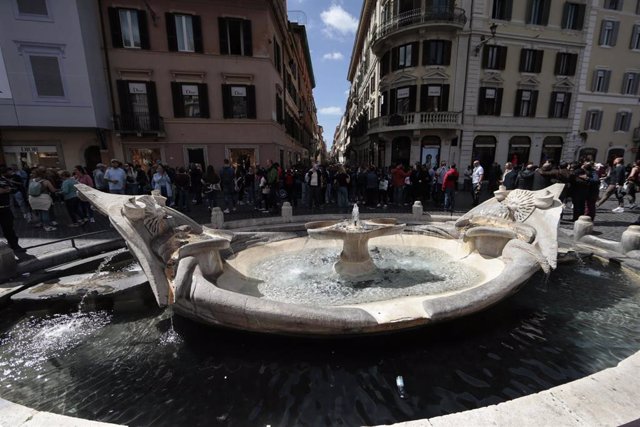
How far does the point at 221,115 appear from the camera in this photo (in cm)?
1653

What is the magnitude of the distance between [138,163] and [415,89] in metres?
18.5

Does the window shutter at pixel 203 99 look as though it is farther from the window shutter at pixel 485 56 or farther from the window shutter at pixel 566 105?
the window shutter at pixel 566 105

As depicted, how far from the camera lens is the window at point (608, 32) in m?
21.9

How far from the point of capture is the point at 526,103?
2136 centimetres

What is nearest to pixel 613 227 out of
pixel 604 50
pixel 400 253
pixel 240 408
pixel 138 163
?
pixel 400 253

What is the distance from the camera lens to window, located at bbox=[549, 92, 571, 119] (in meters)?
21.7

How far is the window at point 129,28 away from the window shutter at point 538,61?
25.0 metres

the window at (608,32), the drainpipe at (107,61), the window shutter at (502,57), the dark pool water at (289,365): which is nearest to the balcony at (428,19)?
the window shutter at (502,57)

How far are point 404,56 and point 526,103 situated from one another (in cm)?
957

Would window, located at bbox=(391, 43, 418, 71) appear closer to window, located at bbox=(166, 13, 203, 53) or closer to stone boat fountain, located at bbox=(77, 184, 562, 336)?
window, located at bbox=(166, 13, 203, 53)

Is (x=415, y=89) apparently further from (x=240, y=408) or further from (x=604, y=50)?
(x=240, y=408)

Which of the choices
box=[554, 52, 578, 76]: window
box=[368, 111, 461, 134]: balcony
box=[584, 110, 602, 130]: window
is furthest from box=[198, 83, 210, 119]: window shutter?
box=[584, 110, 602, 130]: window

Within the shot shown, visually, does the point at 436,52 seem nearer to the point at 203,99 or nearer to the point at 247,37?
the point at 247,37

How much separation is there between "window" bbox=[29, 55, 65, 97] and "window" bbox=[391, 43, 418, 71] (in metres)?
20.0
